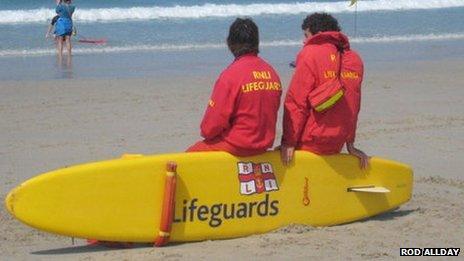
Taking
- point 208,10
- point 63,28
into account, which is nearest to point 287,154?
point 63,28

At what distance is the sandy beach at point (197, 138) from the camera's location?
6012mm

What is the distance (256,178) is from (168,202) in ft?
2.16

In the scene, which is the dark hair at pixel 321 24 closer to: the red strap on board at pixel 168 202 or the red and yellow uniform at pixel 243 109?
the red and yellow uniform at pixel 243 109

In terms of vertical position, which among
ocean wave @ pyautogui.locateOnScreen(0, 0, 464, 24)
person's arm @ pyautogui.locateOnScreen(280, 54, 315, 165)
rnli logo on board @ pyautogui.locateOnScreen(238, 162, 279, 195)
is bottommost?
ocean wave @ pyautogui.locateOnScreen(0, 0, 464, 24)

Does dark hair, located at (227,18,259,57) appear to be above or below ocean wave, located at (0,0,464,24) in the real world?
above

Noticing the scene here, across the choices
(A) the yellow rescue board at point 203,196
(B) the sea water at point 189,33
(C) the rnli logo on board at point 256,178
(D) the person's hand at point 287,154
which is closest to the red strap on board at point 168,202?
(A) the yellow rescue board at point 203,196

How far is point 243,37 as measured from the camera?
627 centimetres

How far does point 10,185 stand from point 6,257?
1.97m

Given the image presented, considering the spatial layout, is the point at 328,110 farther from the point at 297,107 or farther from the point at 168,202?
the point at 168,202

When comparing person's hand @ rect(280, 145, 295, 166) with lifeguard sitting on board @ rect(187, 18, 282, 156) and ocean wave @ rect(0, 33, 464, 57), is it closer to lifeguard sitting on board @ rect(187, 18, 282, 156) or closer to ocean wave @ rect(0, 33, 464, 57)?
lifeguard sitting on board @ rect(187, 18, 282, 156)

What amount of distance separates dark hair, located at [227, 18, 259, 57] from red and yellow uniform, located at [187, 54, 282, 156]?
46 mm

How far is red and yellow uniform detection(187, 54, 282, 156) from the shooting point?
20.1 feet

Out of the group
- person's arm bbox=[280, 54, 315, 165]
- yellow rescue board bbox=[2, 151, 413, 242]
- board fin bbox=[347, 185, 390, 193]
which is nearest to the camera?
yellow rescue board bbox=[2, 151, 413, 242]

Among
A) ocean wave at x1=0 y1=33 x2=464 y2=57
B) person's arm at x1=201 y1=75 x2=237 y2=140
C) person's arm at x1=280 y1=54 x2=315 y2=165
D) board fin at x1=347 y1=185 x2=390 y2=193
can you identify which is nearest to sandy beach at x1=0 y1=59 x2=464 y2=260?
board fin at x1=347 y1=185 x2=390 y2=193
